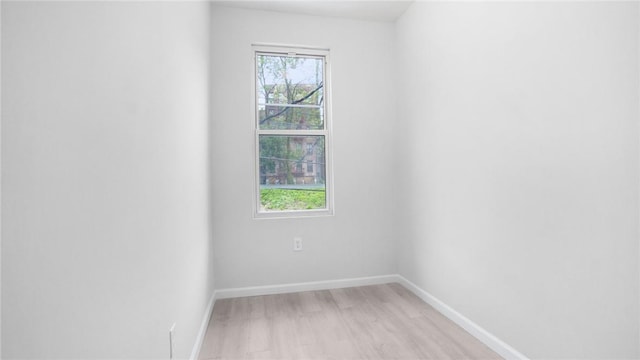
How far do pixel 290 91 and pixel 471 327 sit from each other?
239cm

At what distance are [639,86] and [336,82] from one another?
2132 mm

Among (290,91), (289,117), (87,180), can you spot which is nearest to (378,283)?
(289,117)

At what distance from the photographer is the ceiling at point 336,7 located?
8.66 ft

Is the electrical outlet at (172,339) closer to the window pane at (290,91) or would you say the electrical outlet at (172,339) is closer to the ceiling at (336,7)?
the window pane at (290,91)

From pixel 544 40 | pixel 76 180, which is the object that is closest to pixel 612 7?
pixel 544 40

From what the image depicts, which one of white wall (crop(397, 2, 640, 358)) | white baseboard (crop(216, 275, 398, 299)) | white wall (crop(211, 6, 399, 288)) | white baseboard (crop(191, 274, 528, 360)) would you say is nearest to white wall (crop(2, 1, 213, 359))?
white baseboard (crop(191, 274, 528, 360))

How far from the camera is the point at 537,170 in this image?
1547 millimetres

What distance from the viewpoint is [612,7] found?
1.22 m

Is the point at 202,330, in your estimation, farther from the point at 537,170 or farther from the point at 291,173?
the point at 537,170

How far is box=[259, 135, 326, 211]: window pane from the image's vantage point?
9.41 feet

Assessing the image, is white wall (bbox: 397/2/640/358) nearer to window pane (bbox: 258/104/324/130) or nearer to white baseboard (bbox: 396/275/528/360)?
white baseboard (bbox: 396/275/528/360)

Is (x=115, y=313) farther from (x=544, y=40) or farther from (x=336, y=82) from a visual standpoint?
(x=336, y=82)

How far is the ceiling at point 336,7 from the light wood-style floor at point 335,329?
2534mm

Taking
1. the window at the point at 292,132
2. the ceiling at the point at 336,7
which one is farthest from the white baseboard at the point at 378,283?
the ceiling at the point at 336,7
